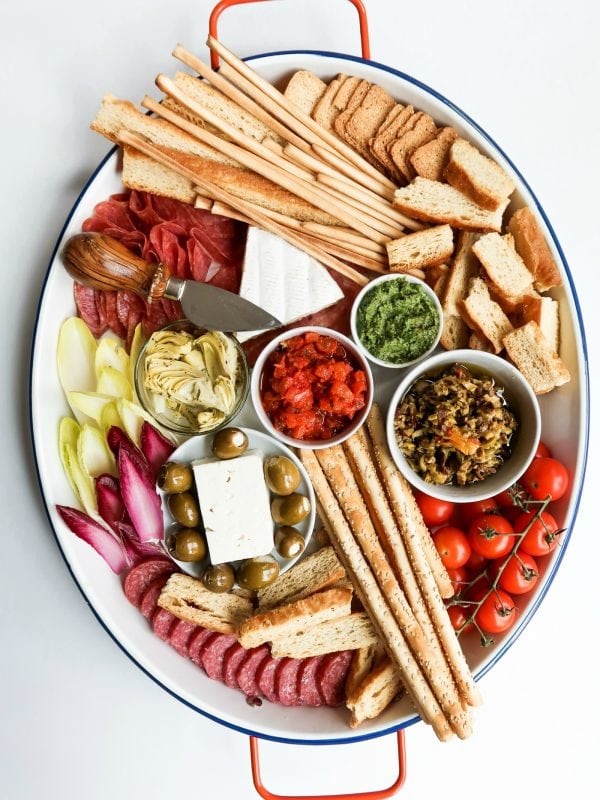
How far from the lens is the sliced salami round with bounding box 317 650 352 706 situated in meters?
2.38

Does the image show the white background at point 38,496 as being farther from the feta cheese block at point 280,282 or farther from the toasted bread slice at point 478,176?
the feta cheese block at point 280,282

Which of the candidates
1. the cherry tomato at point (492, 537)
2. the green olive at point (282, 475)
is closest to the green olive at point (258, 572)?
the green olive at point (282, 475)

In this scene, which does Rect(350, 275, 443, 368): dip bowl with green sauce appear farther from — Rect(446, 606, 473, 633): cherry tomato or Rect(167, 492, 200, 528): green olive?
Rect(446, 606, 473, 633): cherry tomato

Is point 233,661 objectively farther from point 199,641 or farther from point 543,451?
point 543,451

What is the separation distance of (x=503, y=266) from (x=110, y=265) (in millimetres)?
1362

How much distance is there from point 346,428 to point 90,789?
1.88 metres

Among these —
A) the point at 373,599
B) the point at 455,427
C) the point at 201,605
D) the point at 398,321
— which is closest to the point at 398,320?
the point at 398,321

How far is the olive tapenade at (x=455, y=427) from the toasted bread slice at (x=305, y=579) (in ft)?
1.48

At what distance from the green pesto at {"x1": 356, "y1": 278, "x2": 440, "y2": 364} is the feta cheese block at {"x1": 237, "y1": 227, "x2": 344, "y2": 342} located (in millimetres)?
166

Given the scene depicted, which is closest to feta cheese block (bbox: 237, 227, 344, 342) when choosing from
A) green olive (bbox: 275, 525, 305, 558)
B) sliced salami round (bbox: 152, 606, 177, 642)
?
green olive (bbox: 275, 525, 305, 558)

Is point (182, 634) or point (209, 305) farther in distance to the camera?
point (182, 634)

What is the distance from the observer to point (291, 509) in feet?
7.38

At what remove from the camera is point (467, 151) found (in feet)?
7.47

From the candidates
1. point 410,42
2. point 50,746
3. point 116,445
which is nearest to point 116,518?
point 116,445
